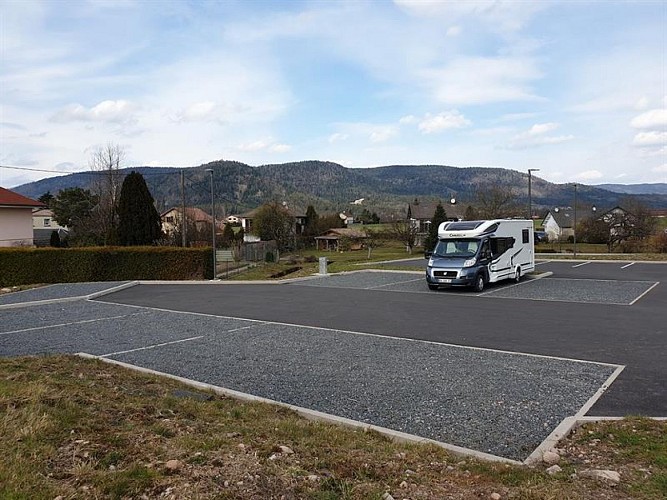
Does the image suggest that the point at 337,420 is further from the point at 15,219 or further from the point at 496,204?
the point at 496,204

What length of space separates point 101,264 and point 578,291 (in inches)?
864

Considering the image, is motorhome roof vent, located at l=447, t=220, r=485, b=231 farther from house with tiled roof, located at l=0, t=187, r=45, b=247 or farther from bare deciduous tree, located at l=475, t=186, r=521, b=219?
bare deciduous tree, located at l=475, t=186, r=521, b=219

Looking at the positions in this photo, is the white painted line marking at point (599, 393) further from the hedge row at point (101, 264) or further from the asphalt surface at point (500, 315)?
the hedge row at point (101, 264)

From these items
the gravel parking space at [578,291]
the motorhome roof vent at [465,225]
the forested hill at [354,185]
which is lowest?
the gravel parking space at [578,291]

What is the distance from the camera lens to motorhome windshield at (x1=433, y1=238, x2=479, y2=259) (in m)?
20.2

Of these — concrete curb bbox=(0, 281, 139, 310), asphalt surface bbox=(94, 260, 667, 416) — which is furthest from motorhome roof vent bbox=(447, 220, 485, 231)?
concrete curb bbox=(0, 281, 139, 310)

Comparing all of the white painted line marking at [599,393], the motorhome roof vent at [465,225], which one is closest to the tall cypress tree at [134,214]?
the motorhome roof vent at [465,225]

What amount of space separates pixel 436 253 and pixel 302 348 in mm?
12151

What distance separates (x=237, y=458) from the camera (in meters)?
4.03

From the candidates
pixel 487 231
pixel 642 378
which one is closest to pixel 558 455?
pixel 642 378

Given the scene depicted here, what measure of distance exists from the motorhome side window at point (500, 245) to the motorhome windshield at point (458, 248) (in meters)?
0.85

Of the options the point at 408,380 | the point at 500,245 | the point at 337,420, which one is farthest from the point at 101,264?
the point at 337,420

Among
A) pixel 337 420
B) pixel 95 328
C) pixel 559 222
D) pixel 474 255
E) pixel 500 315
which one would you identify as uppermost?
pixel 474 255

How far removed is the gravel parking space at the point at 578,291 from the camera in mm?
16938
